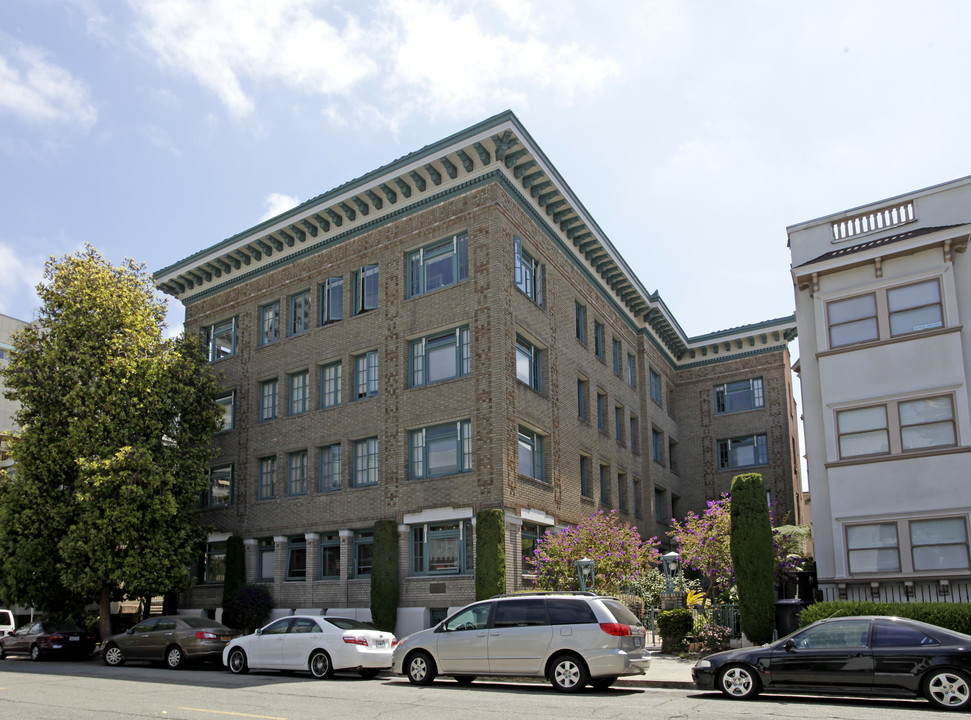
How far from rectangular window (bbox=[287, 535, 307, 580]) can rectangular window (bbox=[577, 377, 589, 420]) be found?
418 inches

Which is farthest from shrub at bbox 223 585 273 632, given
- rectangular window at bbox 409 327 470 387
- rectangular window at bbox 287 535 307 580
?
rectangular window at bbox 409 327 470 387

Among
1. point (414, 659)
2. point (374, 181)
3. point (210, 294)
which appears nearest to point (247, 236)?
point (210, 294)

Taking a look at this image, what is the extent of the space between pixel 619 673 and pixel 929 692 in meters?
4.58

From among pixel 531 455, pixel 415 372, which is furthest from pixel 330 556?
pixel 531 455

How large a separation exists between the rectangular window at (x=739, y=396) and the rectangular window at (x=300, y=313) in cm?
2278

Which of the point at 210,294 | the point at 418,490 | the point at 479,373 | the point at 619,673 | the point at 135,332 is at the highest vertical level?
the point at 210,294

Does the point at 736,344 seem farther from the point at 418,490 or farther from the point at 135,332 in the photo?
the point at 135,332

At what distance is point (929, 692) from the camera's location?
12086mm

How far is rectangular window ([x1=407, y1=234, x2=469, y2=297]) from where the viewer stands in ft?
85.6

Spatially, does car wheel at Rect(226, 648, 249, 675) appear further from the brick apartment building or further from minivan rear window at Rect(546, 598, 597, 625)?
minivan rear window at Rect(546, 598, 597, 625)

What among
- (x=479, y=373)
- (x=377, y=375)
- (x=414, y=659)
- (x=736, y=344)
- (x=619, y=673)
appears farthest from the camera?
(x=736, y=344)

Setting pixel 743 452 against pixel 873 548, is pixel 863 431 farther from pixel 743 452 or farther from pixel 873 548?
pixel 743 452

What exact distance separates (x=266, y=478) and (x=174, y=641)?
29.8 ft

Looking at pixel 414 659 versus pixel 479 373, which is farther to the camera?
pixel 479 373
